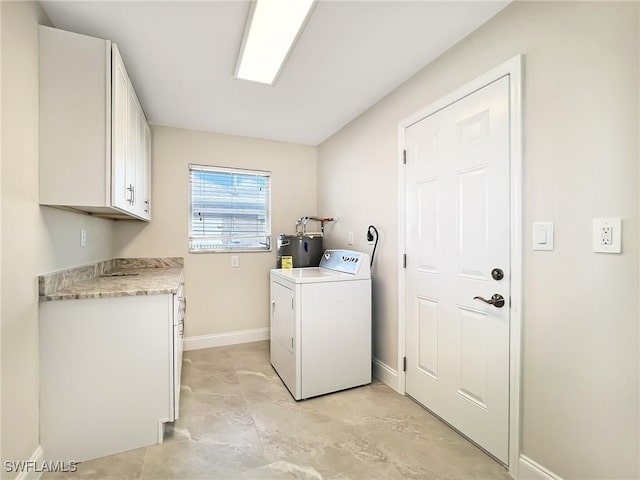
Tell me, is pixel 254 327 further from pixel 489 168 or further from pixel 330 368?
pixel 489 168

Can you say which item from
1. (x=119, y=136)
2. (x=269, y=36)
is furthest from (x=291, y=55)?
(x=119, y=136)

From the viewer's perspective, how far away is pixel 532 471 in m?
1.41

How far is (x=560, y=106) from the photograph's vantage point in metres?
1.30

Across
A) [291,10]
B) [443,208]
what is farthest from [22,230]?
[443,208]

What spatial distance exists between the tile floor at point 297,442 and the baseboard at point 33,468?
0.07 meters

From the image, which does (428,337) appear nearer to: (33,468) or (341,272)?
(341,272)

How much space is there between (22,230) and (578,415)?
2.51 m

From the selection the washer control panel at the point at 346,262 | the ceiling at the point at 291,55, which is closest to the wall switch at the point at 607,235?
the ceiling at the point at 291,55

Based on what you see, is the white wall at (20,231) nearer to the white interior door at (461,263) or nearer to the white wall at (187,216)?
the white wall at (187,216)

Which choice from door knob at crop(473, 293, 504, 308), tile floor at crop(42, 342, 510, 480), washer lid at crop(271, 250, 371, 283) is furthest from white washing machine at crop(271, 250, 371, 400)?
door knob at crop(473, 293, 504, 308)

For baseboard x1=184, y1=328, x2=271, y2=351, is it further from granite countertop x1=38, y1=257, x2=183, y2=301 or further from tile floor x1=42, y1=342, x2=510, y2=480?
granite countertop x1=38, y1=257, x2=183, y2=301

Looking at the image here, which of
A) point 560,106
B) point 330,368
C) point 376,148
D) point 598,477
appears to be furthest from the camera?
point 376,148

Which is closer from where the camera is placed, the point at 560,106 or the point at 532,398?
the point at 560,106

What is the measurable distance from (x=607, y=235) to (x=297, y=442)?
1.79 m
